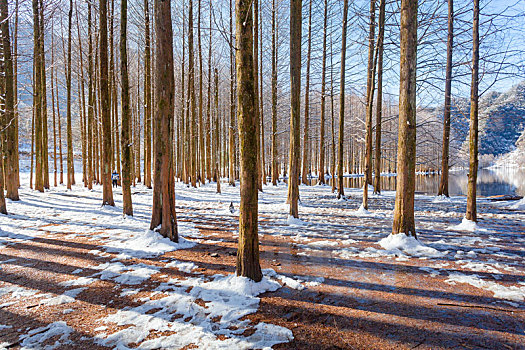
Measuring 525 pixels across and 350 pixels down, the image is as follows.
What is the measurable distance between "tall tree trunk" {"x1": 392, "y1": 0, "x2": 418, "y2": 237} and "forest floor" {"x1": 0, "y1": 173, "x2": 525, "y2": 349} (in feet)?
1.93

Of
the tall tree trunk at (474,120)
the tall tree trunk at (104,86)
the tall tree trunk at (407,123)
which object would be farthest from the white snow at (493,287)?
the tall tree trunk at (104,86)

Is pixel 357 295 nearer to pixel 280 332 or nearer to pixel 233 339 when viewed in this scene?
pixel 280 332

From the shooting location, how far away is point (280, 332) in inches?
98.7

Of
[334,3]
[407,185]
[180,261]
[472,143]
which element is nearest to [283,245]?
[180,261]

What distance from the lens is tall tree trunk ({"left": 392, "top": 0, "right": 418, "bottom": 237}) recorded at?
5.20m

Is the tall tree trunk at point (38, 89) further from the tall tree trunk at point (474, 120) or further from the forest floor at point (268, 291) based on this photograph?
the tall tree trunk at point (474, 120)

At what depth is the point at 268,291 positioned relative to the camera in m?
3.38

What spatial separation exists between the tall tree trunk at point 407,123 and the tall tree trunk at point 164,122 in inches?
191

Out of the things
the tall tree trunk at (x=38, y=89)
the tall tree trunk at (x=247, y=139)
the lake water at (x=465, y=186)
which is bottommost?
the lake water at (x=465, y=186)

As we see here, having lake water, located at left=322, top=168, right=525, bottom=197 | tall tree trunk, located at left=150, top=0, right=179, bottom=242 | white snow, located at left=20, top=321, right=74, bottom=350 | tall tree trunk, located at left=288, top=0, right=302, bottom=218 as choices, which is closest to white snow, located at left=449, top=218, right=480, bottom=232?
tall tree trunk, located at left=288, top=0, right=302, bottom=218

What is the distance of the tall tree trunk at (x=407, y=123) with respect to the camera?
5.20 metres

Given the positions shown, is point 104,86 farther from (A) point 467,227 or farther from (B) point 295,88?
(A) point 467,227

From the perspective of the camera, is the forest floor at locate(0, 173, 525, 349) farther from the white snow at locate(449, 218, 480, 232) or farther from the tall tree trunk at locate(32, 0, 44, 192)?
the tall tree trunk at locate(32, 0, 44, 192)

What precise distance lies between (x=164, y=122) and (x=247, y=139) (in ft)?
9.28
